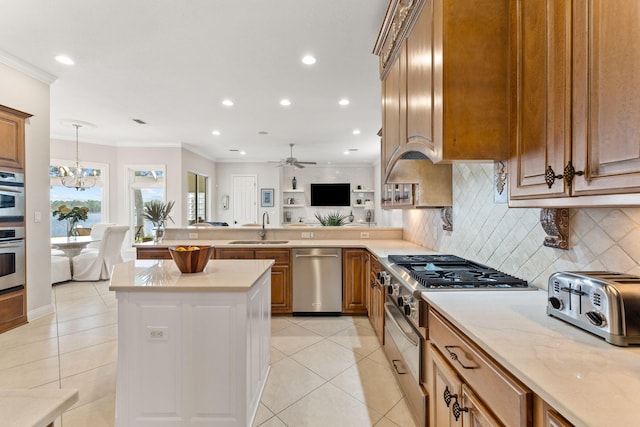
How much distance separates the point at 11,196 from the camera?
322 centimetres

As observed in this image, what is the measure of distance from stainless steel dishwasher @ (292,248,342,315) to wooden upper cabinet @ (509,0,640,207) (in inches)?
102

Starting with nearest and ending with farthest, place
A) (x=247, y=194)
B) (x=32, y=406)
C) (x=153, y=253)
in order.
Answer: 1. (x=32, y=406)
2. (x=153, y=253)
3. (x=247, y=194)

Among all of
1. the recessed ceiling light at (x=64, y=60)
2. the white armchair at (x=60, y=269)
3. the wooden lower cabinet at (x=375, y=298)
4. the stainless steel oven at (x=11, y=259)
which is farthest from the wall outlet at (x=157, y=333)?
the white armchair at (x=60, y=269)

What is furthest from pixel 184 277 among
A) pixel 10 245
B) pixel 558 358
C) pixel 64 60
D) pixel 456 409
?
pixel 64 60

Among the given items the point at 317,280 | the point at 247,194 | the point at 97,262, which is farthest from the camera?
the point at 247,194

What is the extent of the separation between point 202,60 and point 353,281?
2.95m

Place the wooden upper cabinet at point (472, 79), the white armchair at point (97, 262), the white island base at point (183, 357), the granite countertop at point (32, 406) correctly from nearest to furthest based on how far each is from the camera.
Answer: the granite countertop at point (32, 406)
the wooden upper cabinet at point (472, 79)
the white island base at point (183, 357)
the white armchair at point (97, 262)

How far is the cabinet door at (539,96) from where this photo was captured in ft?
3.32

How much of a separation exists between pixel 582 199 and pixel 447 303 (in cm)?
66

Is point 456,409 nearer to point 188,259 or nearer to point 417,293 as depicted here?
point 417,293

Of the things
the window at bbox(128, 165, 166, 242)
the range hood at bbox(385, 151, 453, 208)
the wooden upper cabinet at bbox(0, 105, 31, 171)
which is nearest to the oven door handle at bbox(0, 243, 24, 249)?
the wooden upper cabinet at bbox(0, 105, 31, 171)

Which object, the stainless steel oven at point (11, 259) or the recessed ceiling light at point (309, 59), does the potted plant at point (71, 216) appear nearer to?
the stainless steel oven at point (11, 259)

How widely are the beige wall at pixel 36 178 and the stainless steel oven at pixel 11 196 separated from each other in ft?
0.35

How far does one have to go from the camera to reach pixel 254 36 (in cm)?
272
